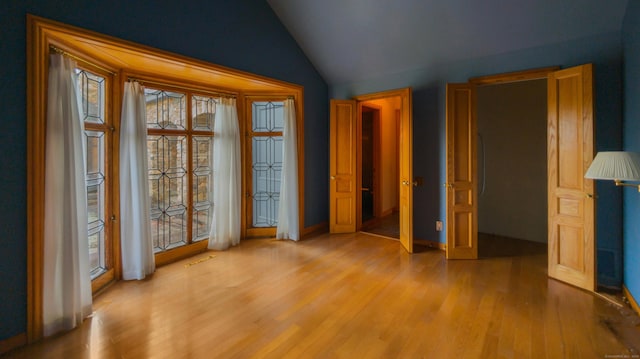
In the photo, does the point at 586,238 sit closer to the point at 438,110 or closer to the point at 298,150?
the point at 438,110

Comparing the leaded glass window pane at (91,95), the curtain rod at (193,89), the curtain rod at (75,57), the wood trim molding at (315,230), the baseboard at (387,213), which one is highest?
the curtain rod at (193,89)

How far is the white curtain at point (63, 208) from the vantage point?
7.81 ft

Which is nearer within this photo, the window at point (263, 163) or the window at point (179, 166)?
the window at point (179, 166)

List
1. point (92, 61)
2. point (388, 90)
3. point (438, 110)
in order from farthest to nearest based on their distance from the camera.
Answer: point (388, 90) < point (438, 110) < point (92, 61)

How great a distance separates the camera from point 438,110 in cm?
436

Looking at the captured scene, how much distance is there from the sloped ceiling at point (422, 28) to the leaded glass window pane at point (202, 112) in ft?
5.38

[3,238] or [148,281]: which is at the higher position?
[3,238]

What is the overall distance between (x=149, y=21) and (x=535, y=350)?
168 inches

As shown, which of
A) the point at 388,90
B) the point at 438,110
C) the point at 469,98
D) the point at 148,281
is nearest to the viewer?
the point at 148,281

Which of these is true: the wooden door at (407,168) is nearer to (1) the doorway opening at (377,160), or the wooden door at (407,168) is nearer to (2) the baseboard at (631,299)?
(1) the doorway opening at (377,160)

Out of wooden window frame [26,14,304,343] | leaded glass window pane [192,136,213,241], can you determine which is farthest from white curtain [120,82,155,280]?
leaded glass window pane [192,136,213,241]

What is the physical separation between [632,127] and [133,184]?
4912mm

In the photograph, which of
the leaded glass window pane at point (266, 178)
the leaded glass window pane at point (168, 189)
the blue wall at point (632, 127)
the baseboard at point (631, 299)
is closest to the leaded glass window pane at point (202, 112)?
the leaded glass window pane at point (168, 189)

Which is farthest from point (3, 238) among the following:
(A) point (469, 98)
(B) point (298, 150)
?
(A) point (469, 98)
